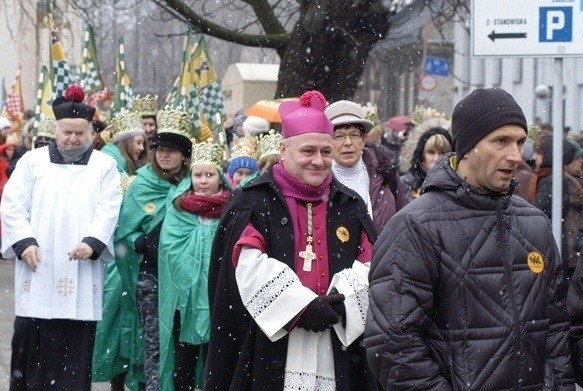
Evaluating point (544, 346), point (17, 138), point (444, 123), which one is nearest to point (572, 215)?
point (444, 123)

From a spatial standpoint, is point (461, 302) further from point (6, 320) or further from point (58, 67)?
point (58, 67)

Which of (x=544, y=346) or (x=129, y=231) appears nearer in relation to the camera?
(x=544, y=346)

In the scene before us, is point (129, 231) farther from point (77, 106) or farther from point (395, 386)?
point (395, 386)

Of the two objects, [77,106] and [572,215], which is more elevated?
[77,106]

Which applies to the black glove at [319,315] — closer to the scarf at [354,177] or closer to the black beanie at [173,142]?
the scarf at [354,177]

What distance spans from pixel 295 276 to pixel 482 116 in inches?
58.3

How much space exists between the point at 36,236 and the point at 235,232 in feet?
8.73

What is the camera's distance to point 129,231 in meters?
8.88

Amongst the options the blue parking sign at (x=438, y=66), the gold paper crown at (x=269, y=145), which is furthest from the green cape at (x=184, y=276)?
the blue parking sign at (x=438, y=66)

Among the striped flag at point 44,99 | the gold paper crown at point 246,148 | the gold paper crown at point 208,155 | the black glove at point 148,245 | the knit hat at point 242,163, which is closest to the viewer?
the gold paper crown at point 208,155

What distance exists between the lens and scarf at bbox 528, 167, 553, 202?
11.0 meters

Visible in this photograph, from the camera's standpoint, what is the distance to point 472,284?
4.34m

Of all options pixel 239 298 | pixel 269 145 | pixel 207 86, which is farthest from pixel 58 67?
pixel 239 298

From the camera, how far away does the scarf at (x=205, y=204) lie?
833 centimetres
